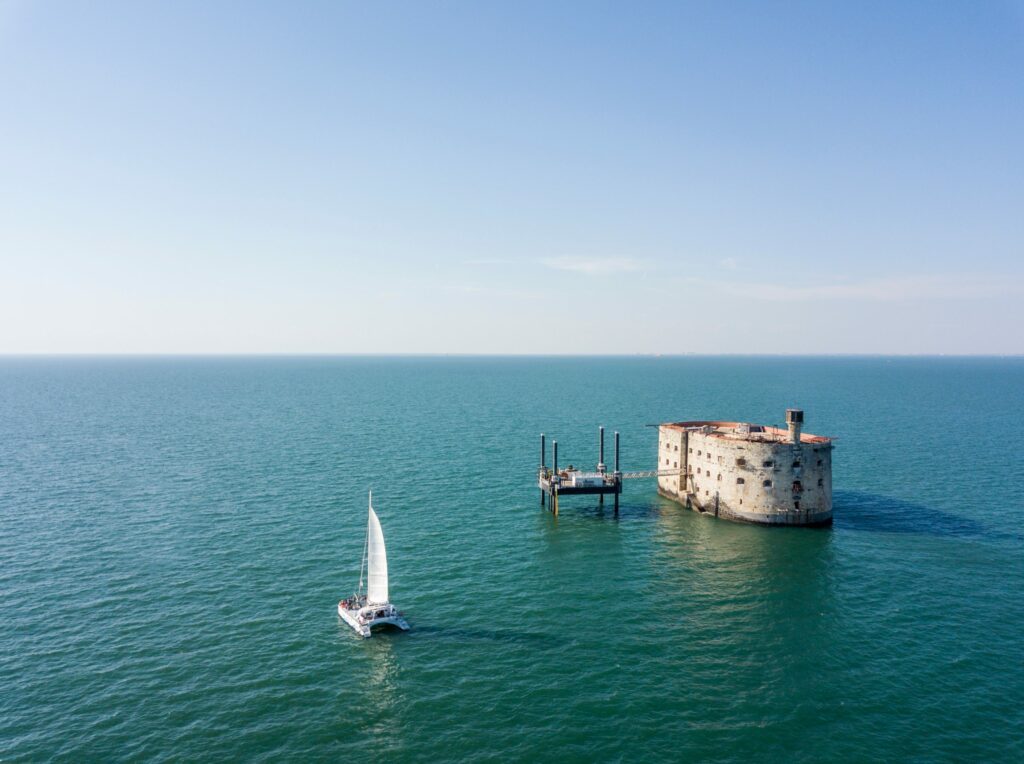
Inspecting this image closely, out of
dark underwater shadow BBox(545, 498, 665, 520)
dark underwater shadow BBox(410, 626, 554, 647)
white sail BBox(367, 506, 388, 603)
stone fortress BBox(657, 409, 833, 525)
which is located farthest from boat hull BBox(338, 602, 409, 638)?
stone fortress BBox(657, 409, 833, 525)

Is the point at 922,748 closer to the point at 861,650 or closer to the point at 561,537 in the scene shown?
the point at 861,650

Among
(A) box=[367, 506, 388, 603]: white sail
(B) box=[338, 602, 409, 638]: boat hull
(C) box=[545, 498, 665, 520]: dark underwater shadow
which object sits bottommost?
(B) box=[338, 602, 409, 638]: boat hull

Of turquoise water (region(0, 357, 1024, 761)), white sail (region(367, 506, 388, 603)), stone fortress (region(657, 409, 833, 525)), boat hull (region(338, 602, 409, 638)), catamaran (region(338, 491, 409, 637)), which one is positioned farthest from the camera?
stone fortress (region(657, 409, 833, 525))

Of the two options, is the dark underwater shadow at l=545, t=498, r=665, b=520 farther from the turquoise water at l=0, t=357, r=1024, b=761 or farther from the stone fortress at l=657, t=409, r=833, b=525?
the stone fortress at l=657, t=409, r=833, b=525

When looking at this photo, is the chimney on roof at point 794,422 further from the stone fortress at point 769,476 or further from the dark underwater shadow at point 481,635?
the dark underwater shadow at point 481,635

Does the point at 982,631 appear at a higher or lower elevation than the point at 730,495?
lower

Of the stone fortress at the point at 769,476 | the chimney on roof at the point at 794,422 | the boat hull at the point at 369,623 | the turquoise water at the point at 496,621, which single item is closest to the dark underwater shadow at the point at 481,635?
the turquoise water at the point at 496,621

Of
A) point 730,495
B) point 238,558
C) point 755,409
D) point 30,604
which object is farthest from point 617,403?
point 30,604
